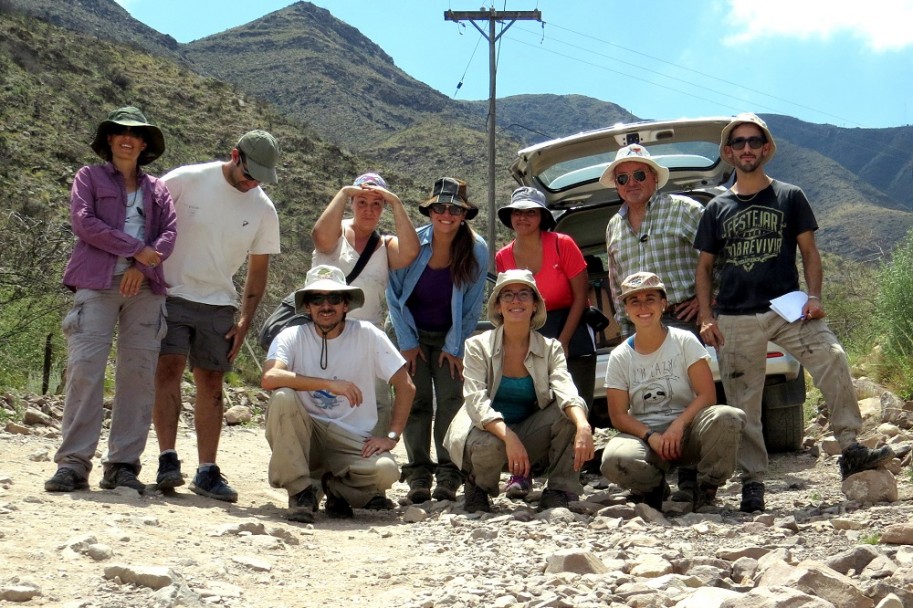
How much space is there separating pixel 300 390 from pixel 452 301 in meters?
1.19

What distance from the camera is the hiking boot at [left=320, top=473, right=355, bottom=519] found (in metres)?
5.60

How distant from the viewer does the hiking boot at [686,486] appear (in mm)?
5508

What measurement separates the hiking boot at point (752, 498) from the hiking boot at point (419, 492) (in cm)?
180

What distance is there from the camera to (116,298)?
5441mm

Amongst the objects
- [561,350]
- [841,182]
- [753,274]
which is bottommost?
[561,350]

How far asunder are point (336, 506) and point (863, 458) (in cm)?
280

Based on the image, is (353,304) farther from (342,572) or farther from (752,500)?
(752,500)

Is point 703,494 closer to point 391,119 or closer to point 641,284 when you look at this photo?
point 641,284

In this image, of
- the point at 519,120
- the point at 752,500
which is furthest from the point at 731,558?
the point at 519,120

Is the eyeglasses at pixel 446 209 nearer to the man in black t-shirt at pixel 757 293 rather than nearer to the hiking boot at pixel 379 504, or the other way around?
the man in black t-shirt at pixel 757 293

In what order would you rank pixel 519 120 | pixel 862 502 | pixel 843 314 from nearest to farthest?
pixel 862 502 < pixel 843 314 < pixel 519 120

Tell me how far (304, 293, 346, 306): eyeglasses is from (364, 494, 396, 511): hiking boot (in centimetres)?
112

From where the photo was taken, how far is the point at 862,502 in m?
5.16

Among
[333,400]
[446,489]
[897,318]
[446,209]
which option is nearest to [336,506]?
[333,400]
